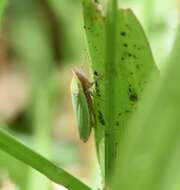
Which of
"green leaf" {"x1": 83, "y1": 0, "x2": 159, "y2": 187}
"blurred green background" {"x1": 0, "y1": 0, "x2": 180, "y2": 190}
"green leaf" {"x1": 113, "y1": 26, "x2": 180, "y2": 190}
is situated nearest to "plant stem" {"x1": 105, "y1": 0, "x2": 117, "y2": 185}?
"green leaf" {"x1": 83, "y1": 0, "x2": 159, "y2": 187}

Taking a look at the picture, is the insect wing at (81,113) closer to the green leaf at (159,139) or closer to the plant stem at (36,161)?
the plant stem at (36,161)

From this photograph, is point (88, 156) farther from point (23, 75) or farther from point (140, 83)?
point (140, 83)

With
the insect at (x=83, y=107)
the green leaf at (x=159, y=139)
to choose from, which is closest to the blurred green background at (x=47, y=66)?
the insect at (x=83, y=107)

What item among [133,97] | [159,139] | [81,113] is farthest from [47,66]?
[159,139]

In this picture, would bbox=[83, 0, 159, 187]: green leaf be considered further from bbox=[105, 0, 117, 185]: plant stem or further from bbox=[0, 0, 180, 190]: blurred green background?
bbox=[0, 0, 180, 190]: blurred green background

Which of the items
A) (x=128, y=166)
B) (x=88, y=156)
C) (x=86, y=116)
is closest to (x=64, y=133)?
(x=88, y=156)

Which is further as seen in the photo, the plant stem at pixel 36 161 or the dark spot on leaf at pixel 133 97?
the dark spot on leaf at pixel 133 97
